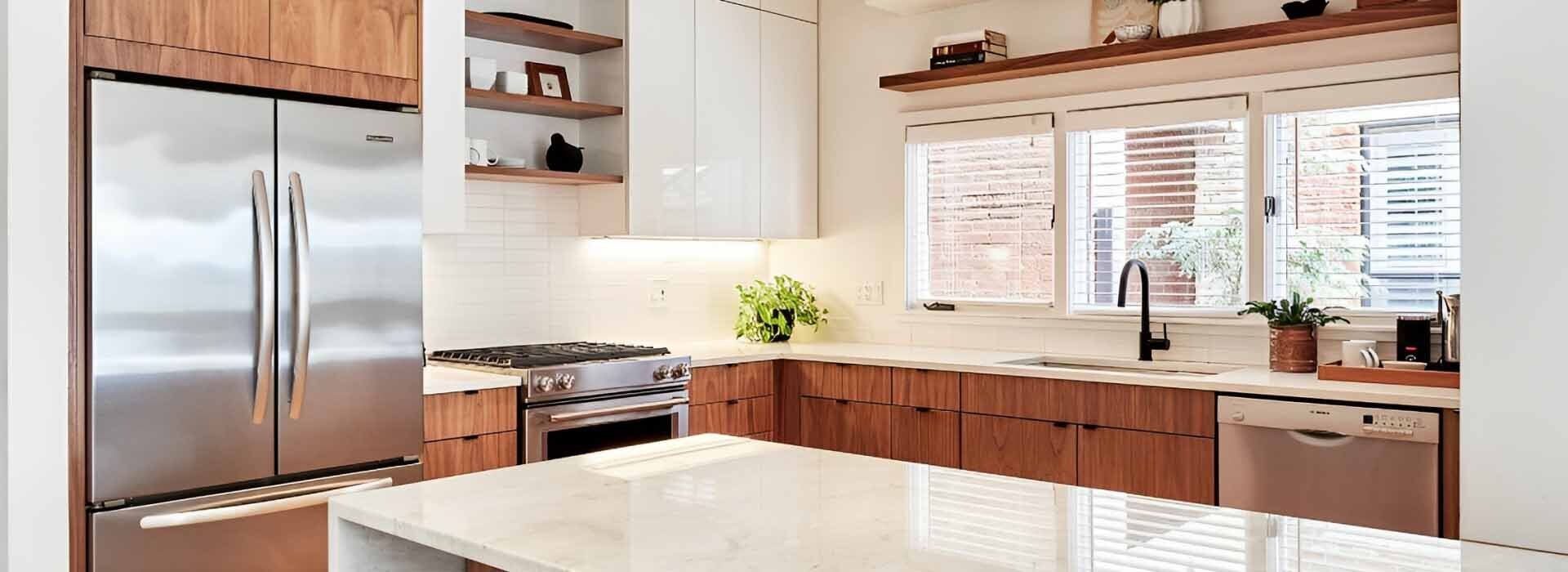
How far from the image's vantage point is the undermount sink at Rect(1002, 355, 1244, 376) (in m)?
4.13

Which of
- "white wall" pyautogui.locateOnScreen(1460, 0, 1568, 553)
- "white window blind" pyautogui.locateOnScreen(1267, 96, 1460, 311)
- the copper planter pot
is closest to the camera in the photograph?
"white wall" pyautogui.locateOnScreen(1460, 0, 1568, 553)

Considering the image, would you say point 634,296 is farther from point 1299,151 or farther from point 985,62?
point 1299,151

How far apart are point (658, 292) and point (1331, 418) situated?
2.82 m

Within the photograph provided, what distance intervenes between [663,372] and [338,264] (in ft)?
4.29

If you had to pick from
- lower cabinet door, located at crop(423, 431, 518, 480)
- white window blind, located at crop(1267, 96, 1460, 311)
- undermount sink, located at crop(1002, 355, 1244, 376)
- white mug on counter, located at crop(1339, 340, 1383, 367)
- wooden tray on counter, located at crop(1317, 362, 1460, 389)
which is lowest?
lower cabinet door, located at crop(423, 431, 518, 480)

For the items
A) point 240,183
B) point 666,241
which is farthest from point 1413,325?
point 240,183

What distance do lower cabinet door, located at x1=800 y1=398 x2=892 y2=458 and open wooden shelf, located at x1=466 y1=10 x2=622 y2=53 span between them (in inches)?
65.8

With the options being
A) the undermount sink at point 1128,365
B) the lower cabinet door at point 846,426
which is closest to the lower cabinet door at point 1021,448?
the undermount sink at point 1128,365

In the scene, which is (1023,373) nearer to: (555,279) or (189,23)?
(555,279)

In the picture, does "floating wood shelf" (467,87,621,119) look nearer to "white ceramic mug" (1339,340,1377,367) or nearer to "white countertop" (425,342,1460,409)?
"white countertop" (425,342,1460,409)

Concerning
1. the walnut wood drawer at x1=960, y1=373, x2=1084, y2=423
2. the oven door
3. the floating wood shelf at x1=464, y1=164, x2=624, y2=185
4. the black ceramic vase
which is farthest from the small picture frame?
the walnut wood drawer at x1=960, y1=373, x2=1084, y2=423

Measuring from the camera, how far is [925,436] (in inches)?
169

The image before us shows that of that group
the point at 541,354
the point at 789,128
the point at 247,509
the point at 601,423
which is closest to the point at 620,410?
the point at 601,423

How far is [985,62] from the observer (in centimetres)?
460
